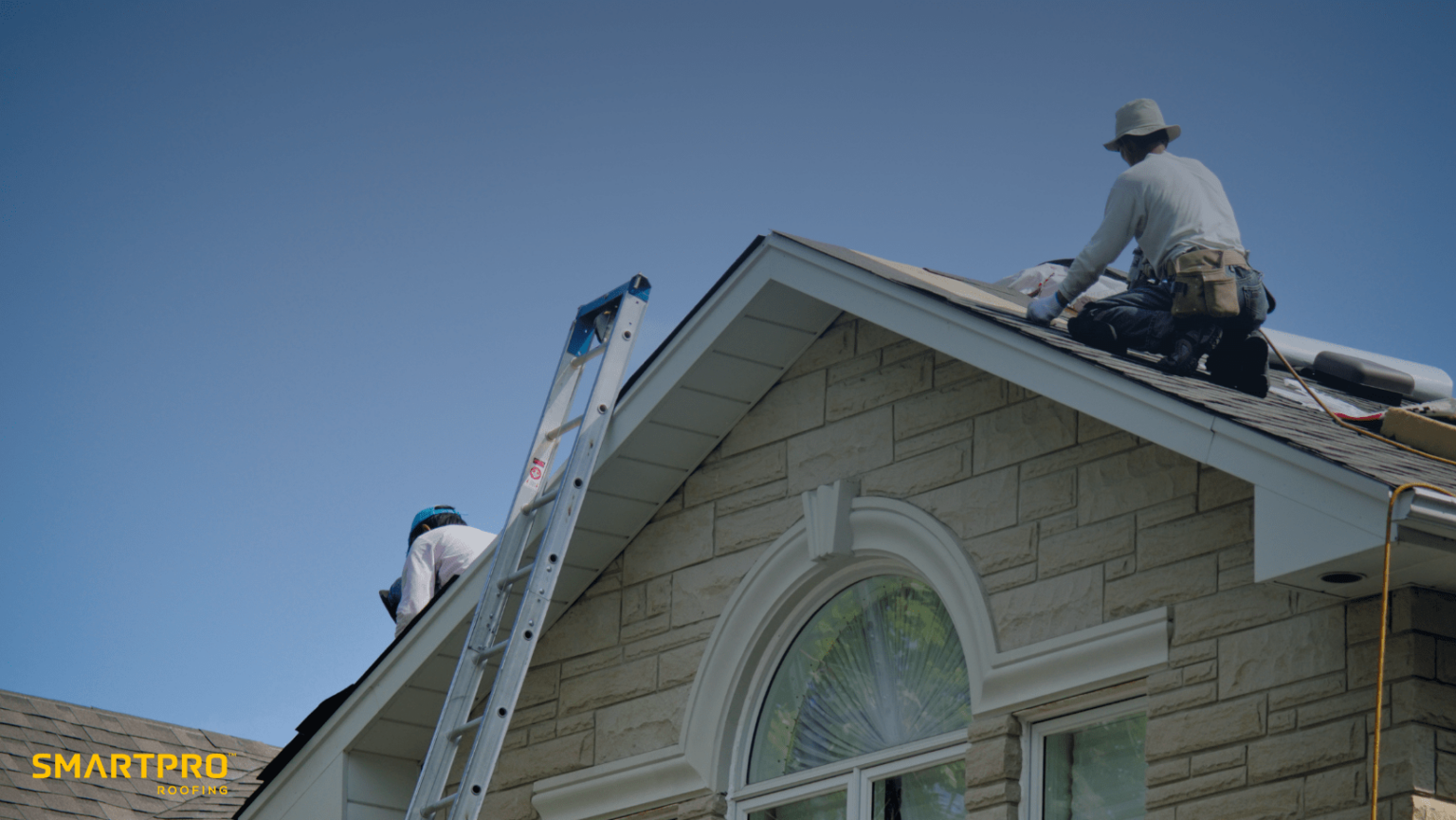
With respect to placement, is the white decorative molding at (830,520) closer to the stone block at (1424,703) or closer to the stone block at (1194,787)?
Answer: the stone block at (1194,787)

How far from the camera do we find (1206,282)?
6137 millimetres

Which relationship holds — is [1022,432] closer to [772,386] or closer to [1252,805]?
[772,386]

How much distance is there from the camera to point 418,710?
27.8ft

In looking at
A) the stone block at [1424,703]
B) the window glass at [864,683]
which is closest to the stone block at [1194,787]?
the stone block at [1424,703]

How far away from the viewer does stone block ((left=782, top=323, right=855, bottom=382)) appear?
7.82 m

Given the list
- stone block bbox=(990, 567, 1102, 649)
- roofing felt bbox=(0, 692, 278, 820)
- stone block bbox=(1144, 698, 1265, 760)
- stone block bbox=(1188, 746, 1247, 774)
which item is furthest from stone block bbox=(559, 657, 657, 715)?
roofing felt bbox=(0, 692, 278, 820)

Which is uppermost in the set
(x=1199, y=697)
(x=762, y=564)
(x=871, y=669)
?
(x=762, y=564)

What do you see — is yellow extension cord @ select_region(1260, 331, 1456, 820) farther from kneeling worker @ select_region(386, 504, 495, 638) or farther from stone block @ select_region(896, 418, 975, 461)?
kneeling worker @ select_region(386, 504, 495, 638)

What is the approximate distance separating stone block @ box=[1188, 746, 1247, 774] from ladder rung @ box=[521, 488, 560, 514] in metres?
3.31

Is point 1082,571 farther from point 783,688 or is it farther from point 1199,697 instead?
point 783,688

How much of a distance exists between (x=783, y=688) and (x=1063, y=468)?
5.90 ft

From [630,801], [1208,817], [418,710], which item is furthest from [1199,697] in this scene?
[418,710]

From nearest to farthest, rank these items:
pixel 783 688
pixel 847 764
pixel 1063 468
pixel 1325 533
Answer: pixel 1325 533
pixel 1063 468
pixel 847 764
pixel 783 688

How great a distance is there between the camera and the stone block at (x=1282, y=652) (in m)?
5.41
